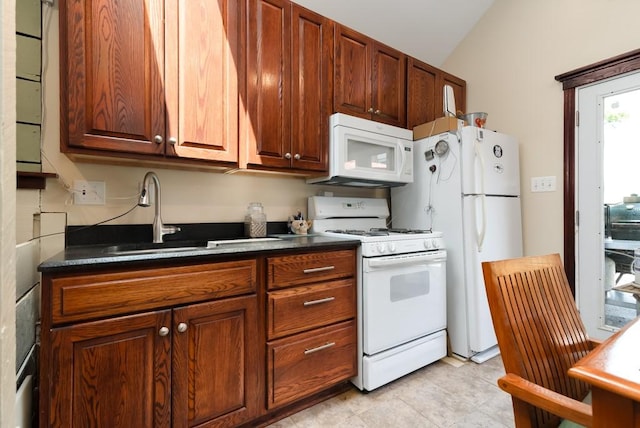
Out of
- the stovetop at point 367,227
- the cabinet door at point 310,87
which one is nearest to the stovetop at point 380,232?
the stovetop at point 367,227

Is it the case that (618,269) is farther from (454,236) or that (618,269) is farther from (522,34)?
(522,34)

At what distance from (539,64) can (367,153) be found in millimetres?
1724

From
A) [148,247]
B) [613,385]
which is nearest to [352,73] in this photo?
[148,247]

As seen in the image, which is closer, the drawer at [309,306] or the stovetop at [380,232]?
the drawer at [309,306]

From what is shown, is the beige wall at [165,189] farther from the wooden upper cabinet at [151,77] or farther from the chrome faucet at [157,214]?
the wooden upper cabinet at [151,77]

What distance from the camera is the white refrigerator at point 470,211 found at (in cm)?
217

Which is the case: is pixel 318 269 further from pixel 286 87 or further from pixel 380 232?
pixel 286 87

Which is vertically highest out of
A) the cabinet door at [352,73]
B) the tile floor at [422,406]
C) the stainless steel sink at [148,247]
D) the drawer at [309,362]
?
the cabinet door at [352,73]

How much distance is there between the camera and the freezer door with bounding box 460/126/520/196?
2.18m

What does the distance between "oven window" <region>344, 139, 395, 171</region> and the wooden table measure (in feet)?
5.43

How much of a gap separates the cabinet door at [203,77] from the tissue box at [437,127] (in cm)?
148

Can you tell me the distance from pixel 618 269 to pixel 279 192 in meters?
2.51

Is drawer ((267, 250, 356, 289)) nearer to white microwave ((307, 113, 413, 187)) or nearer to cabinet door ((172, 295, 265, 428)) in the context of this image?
cabinet door ((172, 295, 265, 428))

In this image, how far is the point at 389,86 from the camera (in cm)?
240
